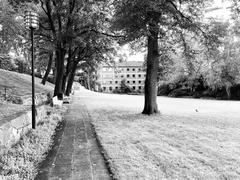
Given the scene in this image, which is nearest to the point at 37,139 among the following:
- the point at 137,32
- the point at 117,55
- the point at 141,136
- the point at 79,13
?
the point at 141,136

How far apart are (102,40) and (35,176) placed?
12604 millimetres

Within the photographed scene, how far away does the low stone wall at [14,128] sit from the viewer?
3772mm

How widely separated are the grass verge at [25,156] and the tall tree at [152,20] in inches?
222

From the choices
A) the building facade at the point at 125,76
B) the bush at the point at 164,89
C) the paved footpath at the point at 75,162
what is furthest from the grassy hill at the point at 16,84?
the building facade at the point at 125,76

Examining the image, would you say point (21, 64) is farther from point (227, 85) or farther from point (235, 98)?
point (235, 98)

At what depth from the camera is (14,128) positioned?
4316 millimetres

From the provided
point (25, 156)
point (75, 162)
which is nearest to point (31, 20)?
point (25, 156)

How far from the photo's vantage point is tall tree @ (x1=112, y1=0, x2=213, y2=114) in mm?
7875

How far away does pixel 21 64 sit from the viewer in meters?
24.2

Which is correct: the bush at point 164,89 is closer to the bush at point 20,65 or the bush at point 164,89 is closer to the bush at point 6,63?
the bush at point 20,65

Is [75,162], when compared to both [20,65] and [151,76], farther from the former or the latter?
[20,65]

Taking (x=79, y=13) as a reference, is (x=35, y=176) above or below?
below

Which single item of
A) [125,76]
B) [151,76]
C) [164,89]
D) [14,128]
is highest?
[125,76]

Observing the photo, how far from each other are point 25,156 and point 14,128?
90 cm
